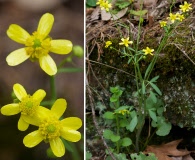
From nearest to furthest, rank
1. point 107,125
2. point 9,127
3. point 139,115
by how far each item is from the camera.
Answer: point 9,127, point 139,115, point 107,125

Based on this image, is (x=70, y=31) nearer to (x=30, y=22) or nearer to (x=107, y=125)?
(x=30, y=22)

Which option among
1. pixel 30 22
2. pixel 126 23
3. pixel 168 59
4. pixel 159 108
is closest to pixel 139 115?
pixel 159 108

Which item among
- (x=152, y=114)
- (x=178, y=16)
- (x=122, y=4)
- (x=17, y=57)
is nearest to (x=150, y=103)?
(x=152, y=114)

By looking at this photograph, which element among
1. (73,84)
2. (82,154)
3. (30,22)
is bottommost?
(82,154)

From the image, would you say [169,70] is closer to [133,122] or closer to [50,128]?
[133,122]

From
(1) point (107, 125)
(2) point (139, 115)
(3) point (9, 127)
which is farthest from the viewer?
(1) point (107, 125)

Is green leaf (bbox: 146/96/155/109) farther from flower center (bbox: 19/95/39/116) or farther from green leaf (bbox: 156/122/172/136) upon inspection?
flower center (bbox: 19/95/39/116)

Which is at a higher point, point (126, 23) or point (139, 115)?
point (126, 23)

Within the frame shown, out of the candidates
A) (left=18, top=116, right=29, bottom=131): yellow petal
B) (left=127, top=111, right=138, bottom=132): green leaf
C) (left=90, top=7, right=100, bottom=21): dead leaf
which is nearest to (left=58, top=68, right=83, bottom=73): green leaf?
(left=18, top=116, right=29, bottom=131): yellow petal
